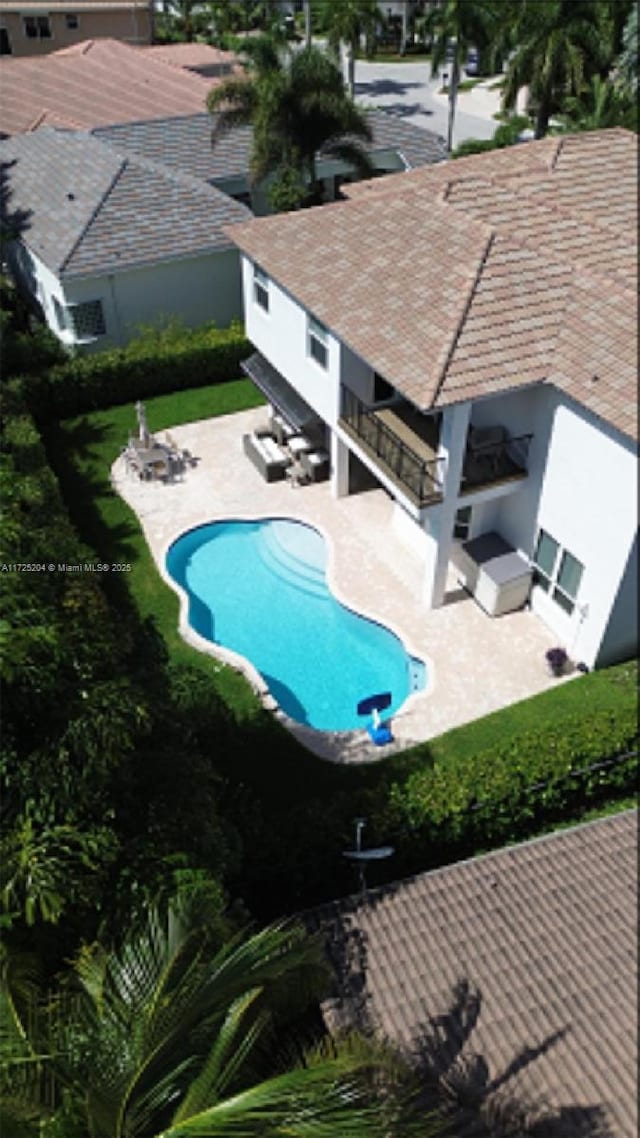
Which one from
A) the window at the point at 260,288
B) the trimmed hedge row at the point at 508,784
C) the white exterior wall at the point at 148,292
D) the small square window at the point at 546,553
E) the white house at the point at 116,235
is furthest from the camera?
the white exterior wall at the point at 148,292

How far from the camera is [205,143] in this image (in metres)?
27.7

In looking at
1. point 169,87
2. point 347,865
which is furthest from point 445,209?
point 169,87

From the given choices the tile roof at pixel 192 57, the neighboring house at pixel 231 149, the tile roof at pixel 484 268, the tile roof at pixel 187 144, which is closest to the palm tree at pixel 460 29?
the tile roof at pixel 484 268

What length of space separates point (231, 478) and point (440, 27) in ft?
46.5

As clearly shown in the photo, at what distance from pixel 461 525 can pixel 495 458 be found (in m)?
4.82

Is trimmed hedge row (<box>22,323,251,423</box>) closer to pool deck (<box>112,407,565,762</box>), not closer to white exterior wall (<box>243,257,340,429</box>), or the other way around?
pool deck (<box>112,407,565,762</box>)

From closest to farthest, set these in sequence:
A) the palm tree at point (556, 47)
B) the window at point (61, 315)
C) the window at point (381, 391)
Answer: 1. the palm tree at point (556, 47)
2. the window at point (381, 391)
3. the window at point (61, 315)

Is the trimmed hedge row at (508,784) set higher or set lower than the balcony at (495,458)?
lower

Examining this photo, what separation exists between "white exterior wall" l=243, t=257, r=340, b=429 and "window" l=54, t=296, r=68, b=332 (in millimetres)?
6378

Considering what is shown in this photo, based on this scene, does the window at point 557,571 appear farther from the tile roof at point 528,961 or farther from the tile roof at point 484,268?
the tile roof at point 528,961

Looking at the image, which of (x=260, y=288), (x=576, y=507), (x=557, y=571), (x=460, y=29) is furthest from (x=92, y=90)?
(x=576, y=507)

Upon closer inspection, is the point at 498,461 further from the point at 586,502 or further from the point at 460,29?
the point at 460,29

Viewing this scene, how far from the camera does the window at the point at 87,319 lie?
22.9m

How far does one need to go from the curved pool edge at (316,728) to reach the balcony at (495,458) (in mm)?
5134
